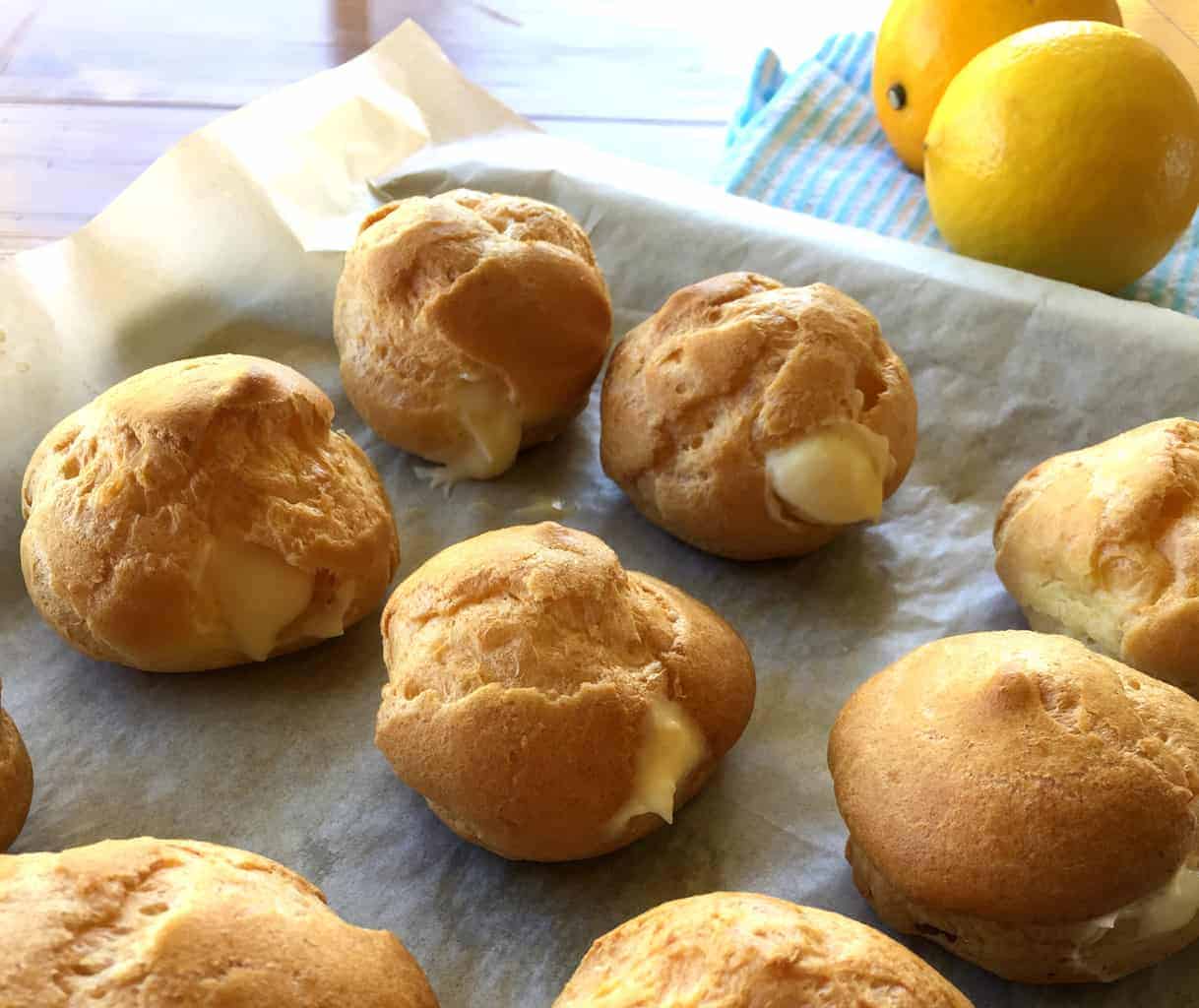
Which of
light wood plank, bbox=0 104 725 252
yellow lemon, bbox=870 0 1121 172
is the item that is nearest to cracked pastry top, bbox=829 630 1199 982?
yellow lemon, bbox=870 0 1121 172

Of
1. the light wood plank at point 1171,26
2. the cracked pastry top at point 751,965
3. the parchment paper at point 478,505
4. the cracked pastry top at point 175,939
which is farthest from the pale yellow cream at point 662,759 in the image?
the light wood plank at point 1171,26

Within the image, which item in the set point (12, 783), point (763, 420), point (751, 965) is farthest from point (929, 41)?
point (12, 783)

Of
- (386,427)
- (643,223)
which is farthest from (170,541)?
(643,223)

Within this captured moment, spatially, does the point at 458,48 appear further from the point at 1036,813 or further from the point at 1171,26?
the point at 1036,813

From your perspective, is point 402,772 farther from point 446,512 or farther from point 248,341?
point 248,341

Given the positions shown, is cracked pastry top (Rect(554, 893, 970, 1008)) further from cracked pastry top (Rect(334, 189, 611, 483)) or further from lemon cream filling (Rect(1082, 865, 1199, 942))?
cracked pastry top (Rect(334, 189, 611, 483))

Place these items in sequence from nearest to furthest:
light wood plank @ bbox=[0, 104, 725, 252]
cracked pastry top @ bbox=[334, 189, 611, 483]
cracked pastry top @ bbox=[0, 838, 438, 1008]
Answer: cracked pastry top @ bbox=[0, 838, 438, 1008]
cracked pastry top @ bbox=[334, 189, 611, 483]
light wood plank @ bbox=[0, 104, 725, 252]
